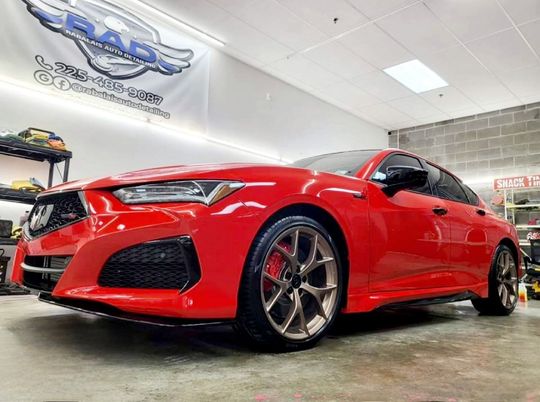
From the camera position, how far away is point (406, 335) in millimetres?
2076

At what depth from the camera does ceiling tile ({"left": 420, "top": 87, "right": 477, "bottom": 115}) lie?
7359mm

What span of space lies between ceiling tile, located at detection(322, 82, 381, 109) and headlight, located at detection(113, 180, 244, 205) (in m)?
6.18

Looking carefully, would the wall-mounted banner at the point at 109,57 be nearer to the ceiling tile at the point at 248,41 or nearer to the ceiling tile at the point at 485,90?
the ceiling tile at the point at 248,41

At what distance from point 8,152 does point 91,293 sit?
3220 millimetres

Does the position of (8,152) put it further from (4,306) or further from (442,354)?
(442,354)

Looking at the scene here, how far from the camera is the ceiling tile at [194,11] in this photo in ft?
15.8

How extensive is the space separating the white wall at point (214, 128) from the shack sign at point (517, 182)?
Answer: 2.69 m

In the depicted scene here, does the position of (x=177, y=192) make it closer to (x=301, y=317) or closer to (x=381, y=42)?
(x=301, y=317)

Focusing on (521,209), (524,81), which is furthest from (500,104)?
(521,209)

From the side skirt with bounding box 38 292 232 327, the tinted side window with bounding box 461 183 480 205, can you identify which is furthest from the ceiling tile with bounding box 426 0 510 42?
the side skirt with bounding box 38 292 232 327

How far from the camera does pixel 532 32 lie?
5.34m

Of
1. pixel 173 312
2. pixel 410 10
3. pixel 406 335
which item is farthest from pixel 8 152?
pixel 410 10

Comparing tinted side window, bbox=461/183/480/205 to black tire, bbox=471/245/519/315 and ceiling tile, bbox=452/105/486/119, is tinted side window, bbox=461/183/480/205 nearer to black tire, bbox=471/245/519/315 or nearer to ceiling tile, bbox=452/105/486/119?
black tire, bbox=471/245/519/315

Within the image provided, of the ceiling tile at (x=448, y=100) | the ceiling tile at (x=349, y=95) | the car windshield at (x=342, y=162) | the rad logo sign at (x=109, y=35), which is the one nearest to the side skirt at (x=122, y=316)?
the car windshield at (x=342, y=162)
